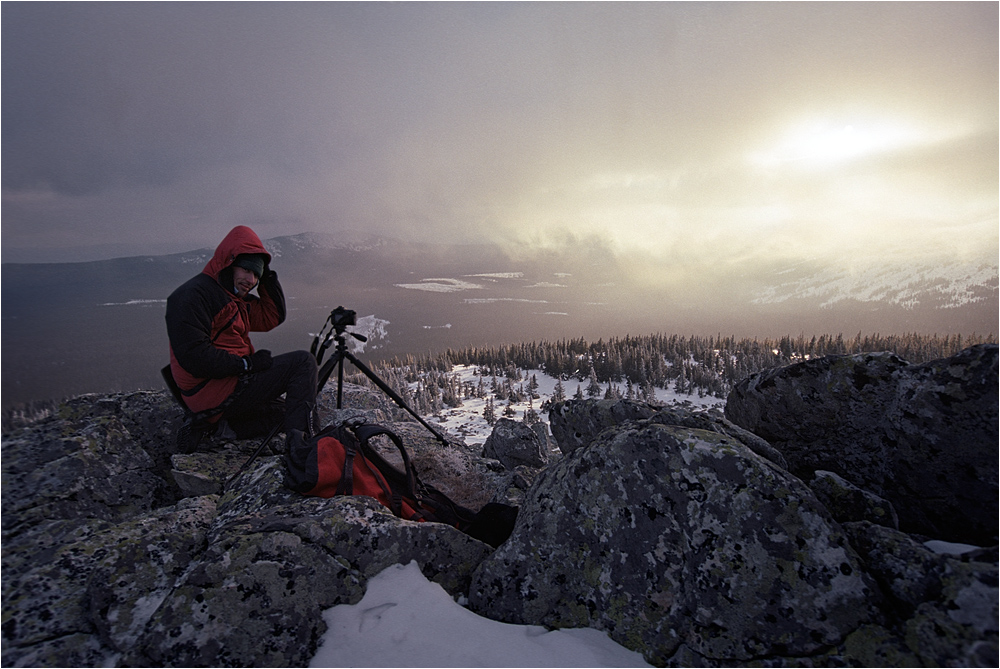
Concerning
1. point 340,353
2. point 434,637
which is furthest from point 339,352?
point 434,637

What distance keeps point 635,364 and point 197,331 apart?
148 ft

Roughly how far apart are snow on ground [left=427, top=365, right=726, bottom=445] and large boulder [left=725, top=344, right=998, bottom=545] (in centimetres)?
1313

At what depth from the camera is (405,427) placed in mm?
7543

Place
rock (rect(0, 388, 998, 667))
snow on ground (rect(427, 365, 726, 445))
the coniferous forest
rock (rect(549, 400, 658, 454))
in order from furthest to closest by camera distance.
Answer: the coniferous forest
snow on ground (rect(427, 365, 726, 445))
rock (rect(549, 400, 658, 454))
rock (rect(0, 388, 998, 667))

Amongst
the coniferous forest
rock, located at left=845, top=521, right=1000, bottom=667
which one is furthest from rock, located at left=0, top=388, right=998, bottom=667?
the coniferous forest

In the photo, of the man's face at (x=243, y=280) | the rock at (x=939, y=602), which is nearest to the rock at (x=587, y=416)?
the rock at (x=939, y=602)

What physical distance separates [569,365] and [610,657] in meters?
48.4

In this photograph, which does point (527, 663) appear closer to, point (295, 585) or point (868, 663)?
point (295, 585)

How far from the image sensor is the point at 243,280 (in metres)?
6.07

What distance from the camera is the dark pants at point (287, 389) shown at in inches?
249

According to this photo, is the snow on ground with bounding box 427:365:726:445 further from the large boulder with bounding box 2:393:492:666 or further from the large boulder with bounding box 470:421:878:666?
the large boulder with bounding box 470:421:878:666

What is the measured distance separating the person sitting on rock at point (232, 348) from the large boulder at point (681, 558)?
4.31 m

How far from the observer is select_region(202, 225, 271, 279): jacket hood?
5879mm

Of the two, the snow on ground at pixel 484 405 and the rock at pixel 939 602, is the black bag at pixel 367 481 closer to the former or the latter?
the rock at pixel 939 602
